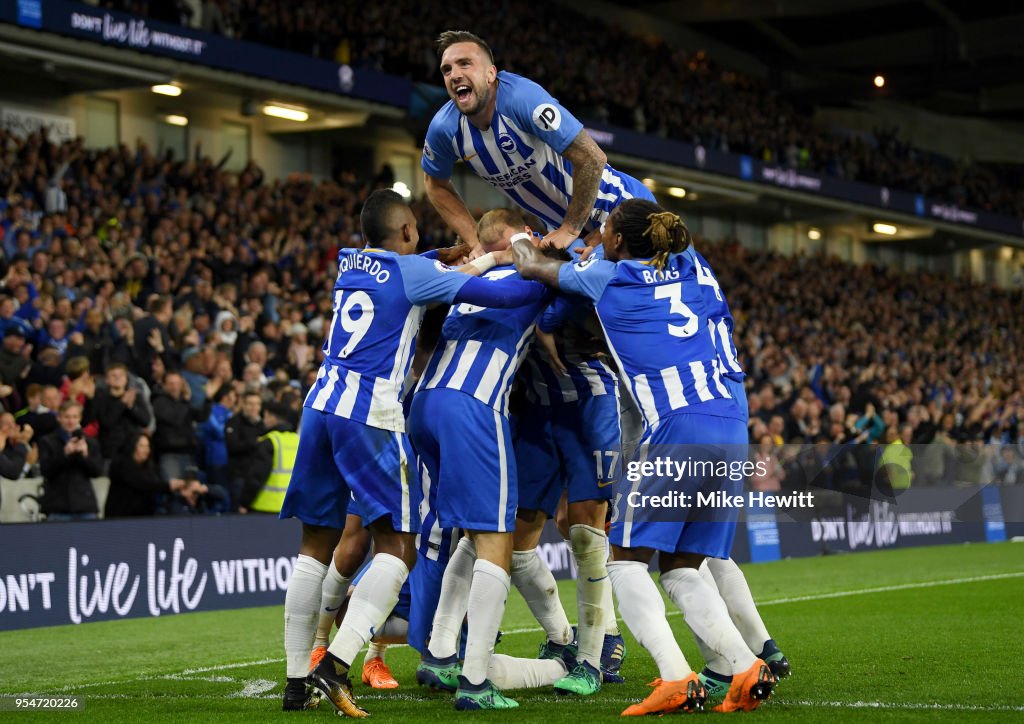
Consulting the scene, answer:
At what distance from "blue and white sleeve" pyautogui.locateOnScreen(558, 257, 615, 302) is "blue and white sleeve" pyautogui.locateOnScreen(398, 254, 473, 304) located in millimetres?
444

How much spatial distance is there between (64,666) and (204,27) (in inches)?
631

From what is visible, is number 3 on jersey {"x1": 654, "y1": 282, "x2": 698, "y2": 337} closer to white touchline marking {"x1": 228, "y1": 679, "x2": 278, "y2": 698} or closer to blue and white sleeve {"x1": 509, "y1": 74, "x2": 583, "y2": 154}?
blue and white sleeve {"x1": 509, "y1": 74, "x2": 583, "y2": 154}

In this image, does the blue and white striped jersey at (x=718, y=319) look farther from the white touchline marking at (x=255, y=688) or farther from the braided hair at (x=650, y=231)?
the white touchline marking at (x=255, y=688)

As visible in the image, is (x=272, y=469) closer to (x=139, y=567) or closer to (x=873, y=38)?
(x=139, y=567)

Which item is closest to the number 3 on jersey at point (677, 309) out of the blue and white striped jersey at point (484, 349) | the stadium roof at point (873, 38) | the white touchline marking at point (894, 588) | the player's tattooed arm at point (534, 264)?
the player's tattooed arm at point (534, 264)

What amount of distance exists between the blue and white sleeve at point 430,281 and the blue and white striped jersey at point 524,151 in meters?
1.12

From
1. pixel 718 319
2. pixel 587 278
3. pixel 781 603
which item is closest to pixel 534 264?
pixel 587 278

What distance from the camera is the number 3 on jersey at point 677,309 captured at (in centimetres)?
614

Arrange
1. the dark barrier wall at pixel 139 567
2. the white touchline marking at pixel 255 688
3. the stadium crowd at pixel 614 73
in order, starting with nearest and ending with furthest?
the white touchline marking at pixel 255 688, the dark barrier wall at pixel 139 567, the stadium crowd at pixel 614 73

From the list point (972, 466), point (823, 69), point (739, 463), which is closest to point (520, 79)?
point (739, 463)

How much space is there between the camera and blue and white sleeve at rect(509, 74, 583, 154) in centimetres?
698

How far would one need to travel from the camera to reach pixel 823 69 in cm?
4312

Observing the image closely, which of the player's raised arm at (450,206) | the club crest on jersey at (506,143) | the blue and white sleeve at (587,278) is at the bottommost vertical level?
the blue and white sleeve at (587,278)

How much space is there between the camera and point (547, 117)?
701cm
